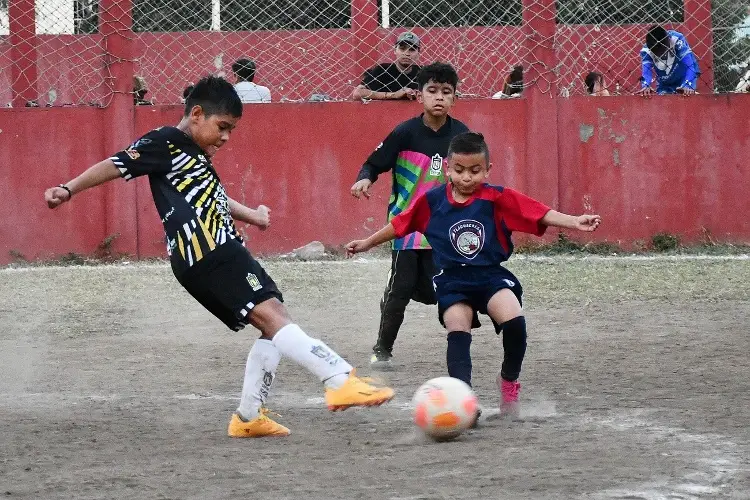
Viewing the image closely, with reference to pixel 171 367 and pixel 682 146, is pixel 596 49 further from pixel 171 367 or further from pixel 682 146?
pixel 171 367

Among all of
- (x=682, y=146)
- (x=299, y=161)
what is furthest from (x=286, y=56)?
(x=682, y=146)

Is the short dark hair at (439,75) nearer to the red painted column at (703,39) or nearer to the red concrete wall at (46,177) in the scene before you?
the red concrete wall at (46,177)

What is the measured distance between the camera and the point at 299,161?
11898 mm

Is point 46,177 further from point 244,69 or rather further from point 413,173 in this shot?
point 413,173

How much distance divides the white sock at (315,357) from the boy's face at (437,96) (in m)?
2.08

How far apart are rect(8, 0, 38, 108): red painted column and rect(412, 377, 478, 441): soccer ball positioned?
27.1 ft

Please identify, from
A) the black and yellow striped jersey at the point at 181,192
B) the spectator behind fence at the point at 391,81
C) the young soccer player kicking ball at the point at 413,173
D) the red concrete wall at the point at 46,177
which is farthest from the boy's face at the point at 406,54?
the black and yellow striped jersey at the point at 181,192

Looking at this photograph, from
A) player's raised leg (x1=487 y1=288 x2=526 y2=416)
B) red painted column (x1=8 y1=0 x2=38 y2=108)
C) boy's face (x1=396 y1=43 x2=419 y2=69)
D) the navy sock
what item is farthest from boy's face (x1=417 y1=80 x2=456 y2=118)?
red painted column (x1=8 y1=0 x2=38 y2=108)

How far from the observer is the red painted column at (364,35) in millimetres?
12406

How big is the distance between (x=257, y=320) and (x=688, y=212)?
25.7ft

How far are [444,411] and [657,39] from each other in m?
8.32

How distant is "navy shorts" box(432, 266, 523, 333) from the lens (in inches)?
206

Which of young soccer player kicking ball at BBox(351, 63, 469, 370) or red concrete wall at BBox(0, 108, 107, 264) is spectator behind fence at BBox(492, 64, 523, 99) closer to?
red concrete wall at BBox(0, 108, 107, 264)

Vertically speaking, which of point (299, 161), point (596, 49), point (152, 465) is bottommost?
point (152, 465)
